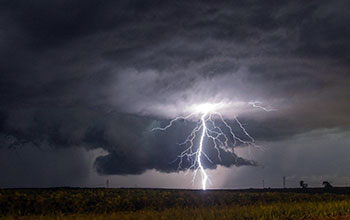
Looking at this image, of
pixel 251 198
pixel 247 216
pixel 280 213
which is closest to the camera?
pixel 247 216

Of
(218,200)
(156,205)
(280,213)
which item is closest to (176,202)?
(156,205)

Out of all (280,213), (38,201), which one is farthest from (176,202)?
(280,213)

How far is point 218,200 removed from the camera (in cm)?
3947

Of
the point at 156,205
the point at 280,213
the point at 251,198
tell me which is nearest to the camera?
the point at 280,213

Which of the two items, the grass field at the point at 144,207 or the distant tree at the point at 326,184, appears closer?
the grass field at the point at 144,207

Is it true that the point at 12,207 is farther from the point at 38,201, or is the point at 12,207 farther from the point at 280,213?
the point at 280,213

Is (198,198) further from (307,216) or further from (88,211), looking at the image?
(307,216)

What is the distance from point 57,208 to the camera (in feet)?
103

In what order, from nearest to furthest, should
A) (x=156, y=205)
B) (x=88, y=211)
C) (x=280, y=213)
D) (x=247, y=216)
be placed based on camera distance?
(x=247, y=216)
(x=280, y=213)
(x=88, y=211)
(x=156, y=205)

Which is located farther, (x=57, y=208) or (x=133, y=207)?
(x=133, y=207)

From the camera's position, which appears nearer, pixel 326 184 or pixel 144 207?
pixel 144 207

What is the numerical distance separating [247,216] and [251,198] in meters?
20.8

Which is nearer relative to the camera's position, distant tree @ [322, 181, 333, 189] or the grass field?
the grass field

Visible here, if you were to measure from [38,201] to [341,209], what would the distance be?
20.7 m
